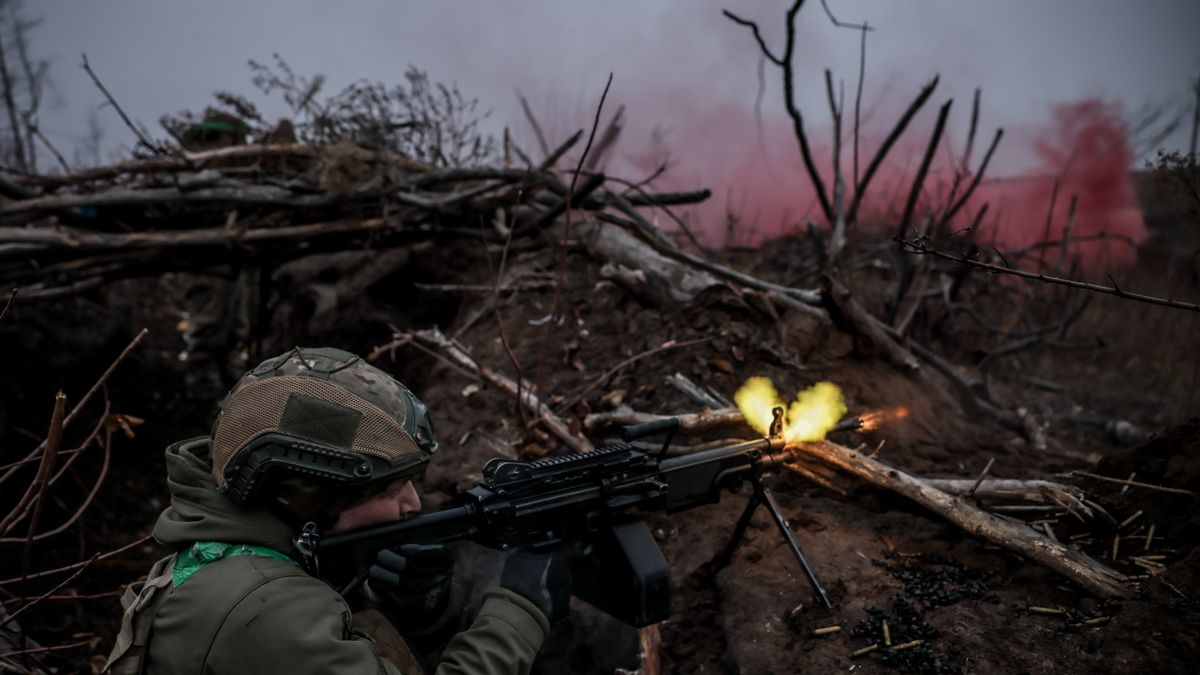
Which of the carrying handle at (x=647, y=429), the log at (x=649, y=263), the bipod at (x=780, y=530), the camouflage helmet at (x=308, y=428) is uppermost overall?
the log at (x=649, y=263)

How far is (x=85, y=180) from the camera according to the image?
18.0 ft

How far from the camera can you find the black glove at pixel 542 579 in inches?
88.4

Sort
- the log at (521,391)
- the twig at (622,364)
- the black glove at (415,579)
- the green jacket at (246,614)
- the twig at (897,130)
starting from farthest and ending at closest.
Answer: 1. the twig at (897,130)
2. the twig at (622,364)
3. the log at (521,391)
4. the black glove at (415,579)
5. the green jacket at (246,614)

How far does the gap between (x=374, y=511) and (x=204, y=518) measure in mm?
471

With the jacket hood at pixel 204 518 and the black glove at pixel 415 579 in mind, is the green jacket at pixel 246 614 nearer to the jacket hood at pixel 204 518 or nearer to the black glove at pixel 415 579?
the jacket hood at pixel 204 518

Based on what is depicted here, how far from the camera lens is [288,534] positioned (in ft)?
6.47

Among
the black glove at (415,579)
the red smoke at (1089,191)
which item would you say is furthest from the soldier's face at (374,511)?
the red smoke at (1089,191)

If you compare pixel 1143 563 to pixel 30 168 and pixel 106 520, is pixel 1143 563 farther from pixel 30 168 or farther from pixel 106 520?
pixel 30 168

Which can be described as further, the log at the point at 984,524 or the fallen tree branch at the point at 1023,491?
the fallen tree branch at the point at 1023,491

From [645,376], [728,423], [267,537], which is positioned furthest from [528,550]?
[645,376]

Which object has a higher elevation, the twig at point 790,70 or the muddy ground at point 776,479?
the twig at point 790,70

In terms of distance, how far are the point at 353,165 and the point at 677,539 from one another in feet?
15.2

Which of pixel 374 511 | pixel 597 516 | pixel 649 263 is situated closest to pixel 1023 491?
pixel 597 516

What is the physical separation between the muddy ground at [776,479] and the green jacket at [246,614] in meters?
1.21
